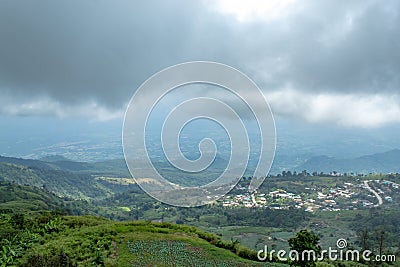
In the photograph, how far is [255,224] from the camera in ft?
252

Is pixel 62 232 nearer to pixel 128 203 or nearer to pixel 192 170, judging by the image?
pixel 192 170

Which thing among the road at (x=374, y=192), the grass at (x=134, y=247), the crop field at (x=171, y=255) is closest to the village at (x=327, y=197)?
the road at (x=374, y=192)

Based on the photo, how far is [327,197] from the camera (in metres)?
97.1

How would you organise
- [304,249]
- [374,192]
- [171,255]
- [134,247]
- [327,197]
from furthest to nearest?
[374,192] < [327,197] < [134,247] < [171,255] < [304,249]

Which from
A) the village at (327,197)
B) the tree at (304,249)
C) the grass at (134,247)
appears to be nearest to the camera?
the tree at (304,249)

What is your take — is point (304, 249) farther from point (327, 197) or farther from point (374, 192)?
point (374, 192)

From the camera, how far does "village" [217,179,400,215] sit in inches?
3473

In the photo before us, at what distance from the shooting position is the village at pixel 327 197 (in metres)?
88.2

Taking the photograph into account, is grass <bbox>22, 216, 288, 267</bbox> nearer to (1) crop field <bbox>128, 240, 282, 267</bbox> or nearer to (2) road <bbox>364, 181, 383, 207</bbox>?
(1) crop field <bbox>128, 240, 282, 267</bbox>

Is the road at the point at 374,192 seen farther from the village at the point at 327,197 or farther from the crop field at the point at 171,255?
the crop field at the point at 171,255

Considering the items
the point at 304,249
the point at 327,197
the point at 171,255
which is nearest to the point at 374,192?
the point at 327,197

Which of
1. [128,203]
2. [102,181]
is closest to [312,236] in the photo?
[128,203]

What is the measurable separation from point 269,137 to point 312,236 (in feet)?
27.4

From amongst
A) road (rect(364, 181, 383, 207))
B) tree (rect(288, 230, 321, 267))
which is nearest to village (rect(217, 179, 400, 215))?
road (rect(364, 181, 383, 207))
